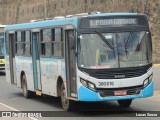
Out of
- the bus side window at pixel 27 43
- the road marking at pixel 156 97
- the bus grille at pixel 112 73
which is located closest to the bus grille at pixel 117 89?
the bus grille at pixel 112 73

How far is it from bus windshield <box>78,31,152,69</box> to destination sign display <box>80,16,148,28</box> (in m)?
0.25

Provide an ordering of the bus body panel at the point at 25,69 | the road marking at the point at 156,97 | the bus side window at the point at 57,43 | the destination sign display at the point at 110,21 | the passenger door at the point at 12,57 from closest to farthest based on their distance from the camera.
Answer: the destination sign display at the point at 110,21 < the bus side window at the point at 57,43 < the road marking at the point at 156,97 < the bus body panel at the point at 25,69 < the passenger door at the point at 12,57

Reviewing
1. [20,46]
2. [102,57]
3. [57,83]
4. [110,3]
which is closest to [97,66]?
[102,57]

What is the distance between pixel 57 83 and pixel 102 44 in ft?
7.59

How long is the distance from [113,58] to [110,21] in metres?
1.00

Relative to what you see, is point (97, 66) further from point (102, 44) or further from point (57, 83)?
point (57, 83)

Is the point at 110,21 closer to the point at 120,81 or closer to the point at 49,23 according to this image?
the point at 120,81

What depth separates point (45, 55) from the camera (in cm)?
1641

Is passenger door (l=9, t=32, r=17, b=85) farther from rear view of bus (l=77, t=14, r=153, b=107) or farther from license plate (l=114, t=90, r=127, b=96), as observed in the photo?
license plate (l=114, t=90, r=127, b=96)

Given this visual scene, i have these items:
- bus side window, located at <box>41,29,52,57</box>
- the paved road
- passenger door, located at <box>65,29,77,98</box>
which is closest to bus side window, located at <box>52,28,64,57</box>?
bus side window, located at <box>41,29,52,57</box>

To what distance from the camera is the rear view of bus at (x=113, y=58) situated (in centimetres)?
1327

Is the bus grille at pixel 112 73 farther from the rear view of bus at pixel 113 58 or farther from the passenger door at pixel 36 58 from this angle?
the passenger door at pixel 36 58

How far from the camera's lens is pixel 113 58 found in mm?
13484

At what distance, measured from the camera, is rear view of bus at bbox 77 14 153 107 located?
13.3m
